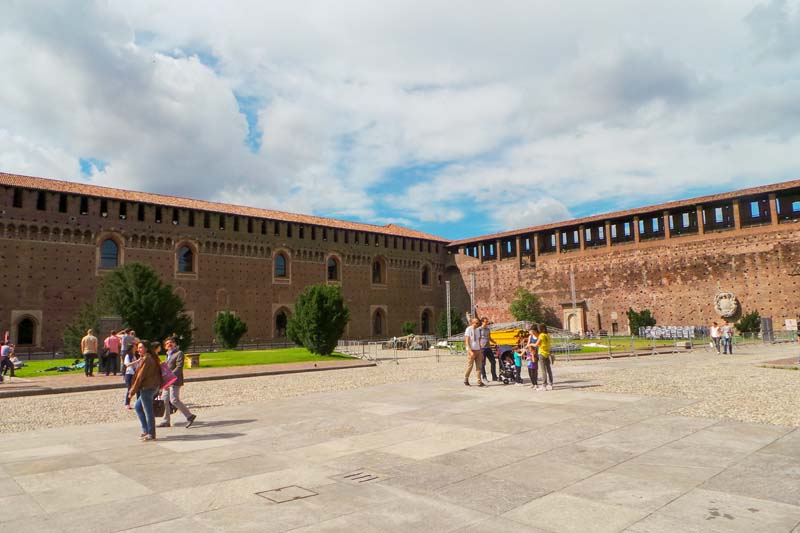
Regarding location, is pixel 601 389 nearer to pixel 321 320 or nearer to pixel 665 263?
pixel 321 320

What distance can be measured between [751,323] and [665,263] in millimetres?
6080

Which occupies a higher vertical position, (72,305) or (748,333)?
(72,305)

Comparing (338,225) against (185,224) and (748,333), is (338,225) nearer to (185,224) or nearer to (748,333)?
(185,224)

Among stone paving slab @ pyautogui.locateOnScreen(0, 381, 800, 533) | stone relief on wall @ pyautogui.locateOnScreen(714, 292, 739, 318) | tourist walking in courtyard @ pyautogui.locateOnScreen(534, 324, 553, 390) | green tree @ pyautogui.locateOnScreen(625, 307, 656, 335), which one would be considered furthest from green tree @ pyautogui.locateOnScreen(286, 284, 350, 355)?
stone relief on wall @ pyautogui.locateOnScreen(714, 292, 739, 318)

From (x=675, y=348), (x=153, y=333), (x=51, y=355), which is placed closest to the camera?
(x=153, y=333)

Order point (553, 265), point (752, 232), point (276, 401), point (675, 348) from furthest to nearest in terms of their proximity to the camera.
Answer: point (553, 265) < point (752, 232) < point (675, 348) < point (276, 401)

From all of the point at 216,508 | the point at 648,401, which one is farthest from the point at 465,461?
the point at 648,401

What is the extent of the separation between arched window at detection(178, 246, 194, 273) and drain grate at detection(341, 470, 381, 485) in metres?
29.1

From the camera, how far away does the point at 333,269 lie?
37.6m

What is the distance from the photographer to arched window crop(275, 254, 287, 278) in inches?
1371

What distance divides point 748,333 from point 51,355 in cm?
3458

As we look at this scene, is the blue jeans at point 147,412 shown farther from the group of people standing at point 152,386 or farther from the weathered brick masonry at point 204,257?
the weathered brick masonry at point 204,257

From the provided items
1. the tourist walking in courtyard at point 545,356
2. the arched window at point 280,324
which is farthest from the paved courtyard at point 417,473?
the arched window at point 280,324

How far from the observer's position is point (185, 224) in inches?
1208
